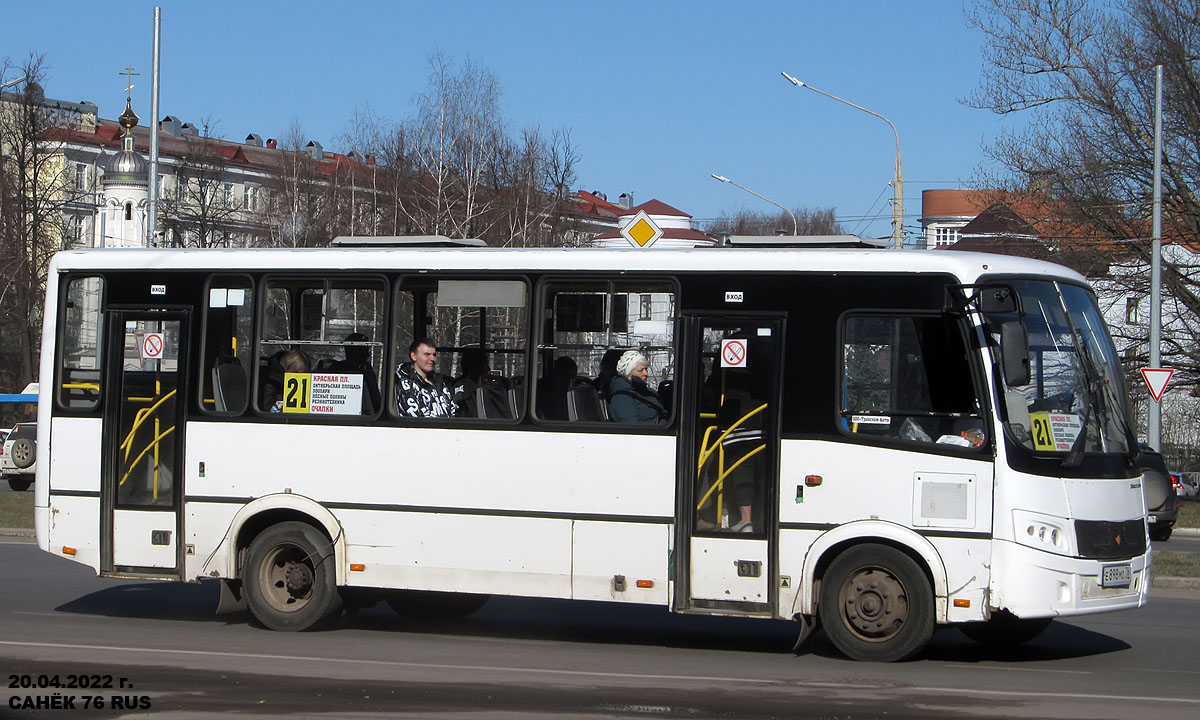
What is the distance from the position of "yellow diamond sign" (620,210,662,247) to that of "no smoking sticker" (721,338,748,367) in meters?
6.63

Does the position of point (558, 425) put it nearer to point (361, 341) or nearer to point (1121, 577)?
point (361, 341)

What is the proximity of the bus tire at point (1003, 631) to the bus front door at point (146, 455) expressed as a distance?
6.39 meters

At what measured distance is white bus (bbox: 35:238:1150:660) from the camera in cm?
966

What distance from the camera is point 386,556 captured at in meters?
10.9

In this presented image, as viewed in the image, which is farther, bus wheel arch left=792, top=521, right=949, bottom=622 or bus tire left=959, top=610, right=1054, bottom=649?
bus tire left=959, top=610, right=1054, bottom=649

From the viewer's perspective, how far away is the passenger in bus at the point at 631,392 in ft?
34.2

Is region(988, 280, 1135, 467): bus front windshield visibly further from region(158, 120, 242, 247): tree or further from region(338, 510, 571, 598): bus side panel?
region(158, 120, 242, 247): tree

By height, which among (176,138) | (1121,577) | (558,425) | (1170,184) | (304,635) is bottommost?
(304,635)

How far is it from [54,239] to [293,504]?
56420 mm

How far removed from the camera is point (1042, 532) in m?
9.48

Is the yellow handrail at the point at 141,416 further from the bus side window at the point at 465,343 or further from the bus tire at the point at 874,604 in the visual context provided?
the bus tire at the point at 874,604

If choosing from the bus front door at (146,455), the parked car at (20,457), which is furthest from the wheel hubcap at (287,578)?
the parked car at (20,457)

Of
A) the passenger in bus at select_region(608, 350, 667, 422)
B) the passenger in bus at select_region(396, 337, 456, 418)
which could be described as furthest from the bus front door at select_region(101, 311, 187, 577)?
the passenger in bus at select_region(608, 350, 667, 422)

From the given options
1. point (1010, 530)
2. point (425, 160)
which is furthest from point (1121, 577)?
Result: point (425, 160)
